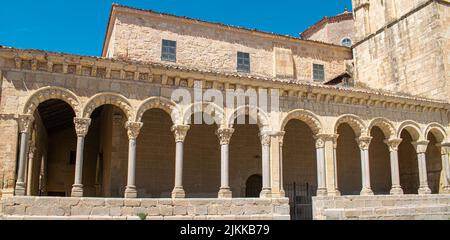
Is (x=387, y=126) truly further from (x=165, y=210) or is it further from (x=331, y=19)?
(x=331, y=19)

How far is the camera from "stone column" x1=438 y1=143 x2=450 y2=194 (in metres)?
17.8

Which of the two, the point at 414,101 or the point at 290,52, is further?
the point at 290,52

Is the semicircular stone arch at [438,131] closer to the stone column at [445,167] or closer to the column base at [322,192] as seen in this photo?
the stone column at [445,167]

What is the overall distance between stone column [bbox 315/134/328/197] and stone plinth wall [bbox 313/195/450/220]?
32cm

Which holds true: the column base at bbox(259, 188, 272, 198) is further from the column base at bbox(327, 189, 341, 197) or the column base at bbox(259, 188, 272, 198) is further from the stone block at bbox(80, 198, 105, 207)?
the stone block at bbox(80, 198, 105, 207)

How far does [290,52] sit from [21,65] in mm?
12638

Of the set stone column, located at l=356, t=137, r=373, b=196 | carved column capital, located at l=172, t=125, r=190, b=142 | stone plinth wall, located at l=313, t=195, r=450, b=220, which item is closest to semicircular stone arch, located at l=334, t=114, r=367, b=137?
stone column, located at l=356, t=137, r=373, b=196

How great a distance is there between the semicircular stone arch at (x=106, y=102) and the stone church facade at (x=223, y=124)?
3cm

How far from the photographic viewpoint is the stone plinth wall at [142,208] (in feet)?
35.1

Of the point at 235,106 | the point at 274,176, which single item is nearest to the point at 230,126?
the point at 235,106

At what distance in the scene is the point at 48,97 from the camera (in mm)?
11680

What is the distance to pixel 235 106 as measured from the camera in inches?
548

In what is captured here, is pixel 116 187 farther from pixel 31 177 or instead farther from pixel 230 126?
pixel 230 126

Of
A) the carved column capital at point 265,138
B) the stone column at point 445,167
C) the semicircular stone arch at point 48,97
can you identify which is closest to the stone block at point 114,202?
the semicircular stone arch at point 48,97
